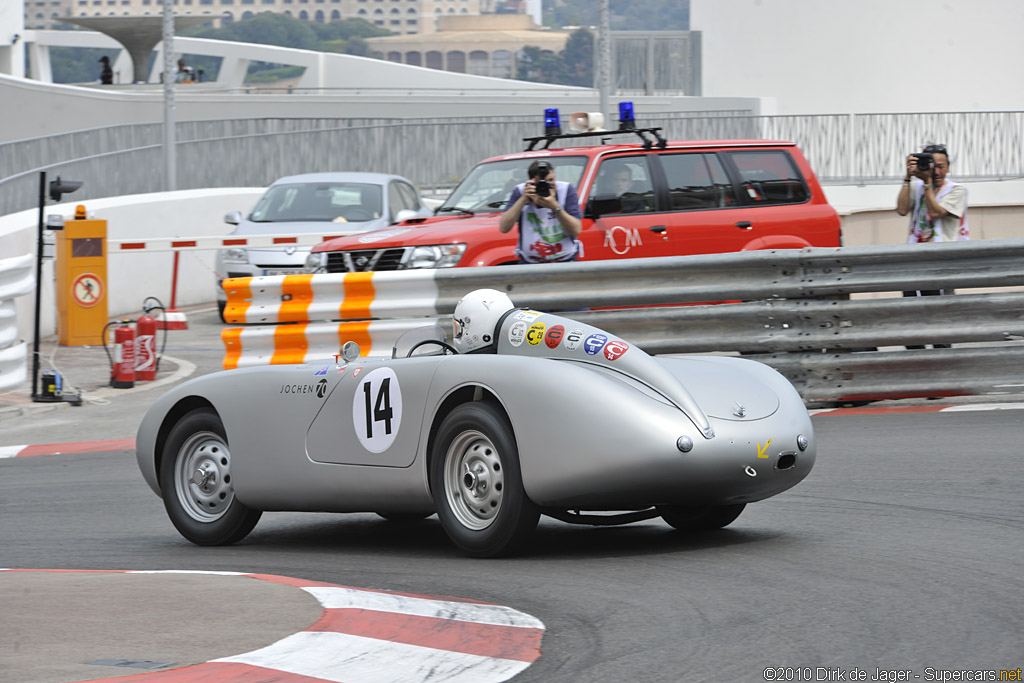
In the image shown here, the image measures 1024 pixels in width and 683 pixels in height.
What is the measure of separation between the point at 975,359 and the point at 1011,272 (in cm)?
66

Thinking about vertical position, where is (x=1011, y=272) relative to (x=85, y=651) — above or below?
above

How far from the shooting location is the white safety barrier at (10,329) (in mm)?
12867

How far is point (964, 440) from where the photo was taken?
8781 millimetres

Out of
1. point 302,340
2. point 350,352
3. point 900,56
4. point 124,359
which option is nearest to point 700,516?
point 350,352

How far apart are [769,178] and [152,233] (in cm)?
1116

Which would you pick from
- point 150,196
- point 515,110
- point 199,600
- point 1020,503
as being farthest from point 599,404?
point 515,110

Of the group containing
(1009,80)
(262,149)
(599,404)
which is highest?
(1009,80)

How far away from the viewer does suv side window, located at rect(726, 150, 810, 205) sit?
13.1 metres

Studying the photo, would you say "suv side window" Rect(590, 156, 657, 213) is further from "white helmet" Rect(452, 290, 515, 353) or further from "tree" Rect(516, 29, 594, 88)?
"tree" Rect(516, 29, 594, 88)

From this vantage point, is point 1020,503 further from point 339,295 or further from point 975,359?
point 339,295

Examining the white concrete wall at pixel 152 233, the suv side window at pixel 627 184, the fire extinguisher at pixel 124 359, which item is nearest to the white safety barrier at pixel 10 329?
the fire extinguisher at pixel 124 359

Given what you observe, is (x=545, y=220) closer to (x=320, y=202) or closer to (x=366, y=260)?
(x=366, y=260)

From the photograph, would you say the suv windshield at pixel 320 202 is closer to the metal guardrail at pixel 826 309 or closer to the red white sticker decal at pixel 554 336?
the metal guardrail at pixel 826 309

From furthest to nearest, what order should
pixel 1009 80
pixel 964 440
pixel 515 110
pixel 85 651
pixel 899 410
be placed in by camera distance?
pixel 515 110 → pixel 1009 80 → pixel 899 410 → pixel 964 440 → pixel 85 651
